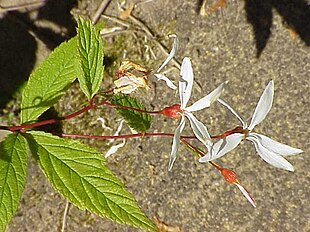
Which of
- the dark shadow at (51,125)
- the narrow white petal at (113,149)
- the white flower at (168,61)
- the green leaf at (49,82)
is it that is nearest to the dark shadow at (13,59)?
the dark shadow at (51,125)

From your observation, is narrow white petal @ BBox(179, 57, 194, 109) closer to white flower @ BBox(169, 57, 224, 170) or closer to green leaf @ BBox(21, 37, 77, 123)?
white flower @ BBox(169, 57, 224, 170)

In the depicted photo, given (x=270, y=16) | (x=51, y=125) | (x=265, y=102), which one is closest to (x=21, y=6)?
(x=51, y=125)

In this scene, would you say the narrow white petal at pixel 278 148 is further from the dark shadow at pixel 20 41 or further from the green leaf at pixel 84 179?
the dark shadow at pixel 20 41

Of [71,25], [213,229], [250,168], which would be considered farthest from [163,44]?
[213,229]

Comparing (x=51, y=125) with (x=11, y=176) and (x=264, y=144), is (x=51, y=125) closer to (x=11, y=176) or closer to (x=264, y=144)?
(x=11, y=176)

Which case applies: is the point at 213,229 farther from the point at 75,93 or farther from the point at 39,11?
the point at 39,11

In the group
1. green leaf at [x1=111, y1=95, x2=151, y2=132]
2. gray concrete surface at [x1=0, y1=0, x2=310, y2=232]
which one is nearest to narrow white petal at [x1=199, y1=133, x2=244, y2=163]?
green leaf at [x1=111, y1=95, x2=151, y2=132]

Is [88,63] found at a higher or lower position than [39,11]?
higher
